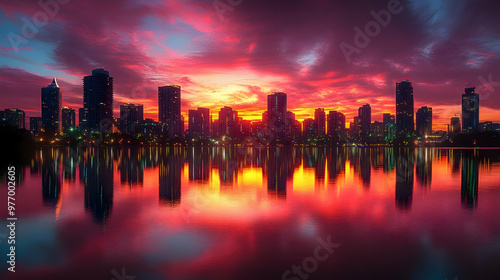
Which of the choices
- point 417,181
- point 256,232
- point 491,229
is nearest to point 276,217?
point 256,232

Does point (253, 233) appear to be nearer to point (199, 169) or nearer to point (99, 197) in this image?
point (99, 197)

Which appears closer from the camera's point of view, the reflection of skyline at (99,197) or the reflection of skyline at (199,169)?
the reflection of skyline at (99,197)

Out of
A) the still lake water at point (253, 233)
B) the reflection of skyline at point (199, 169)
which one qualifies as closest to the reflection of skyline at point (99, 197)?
the still lake water at point (253, 233)

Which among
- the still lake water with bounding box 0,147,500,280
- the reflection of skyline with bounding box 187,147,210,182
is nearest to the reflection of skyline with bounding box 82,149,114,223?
the still lake water with bounding box 0,147,500,280

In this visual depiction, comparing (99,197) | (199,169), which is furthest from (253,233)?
(199,169)

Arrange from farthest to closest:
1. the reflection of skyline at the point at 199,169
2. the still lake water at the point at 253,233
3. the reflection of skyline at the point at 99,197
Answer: the reflection of skyline at the point at 199,169
the reflection of skyline at the point at 99,197
the still lake water at the point at 253,233

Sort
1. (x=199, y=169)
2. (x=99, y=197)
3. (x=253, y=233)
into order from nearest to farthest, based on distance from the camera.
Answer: (x=253, y=233)
(x=99, y=197)
(x=199, y=169)

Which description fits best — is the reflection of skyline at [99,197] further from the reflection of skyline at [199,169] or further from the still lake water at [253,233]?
the reflection of skyline at [199,169]

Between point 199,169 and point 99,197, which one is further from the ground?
point 99,197

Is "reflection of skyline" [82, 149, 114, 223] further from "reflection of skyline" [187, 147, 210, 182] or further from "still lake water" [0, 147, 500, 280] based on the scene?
"reflection of skyline" [187, 147, 210, 182]

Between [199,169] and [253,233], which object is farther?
[199,169]

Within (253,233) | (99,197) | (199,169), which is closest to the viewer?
(253,233)

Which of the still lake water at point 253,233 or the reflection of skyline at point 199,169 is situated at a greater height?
the still lake water at point 253,233

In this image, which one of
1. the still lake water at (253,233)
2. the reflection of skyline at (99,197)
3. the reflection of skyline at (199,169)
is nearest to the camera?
the still lake water at (253,233)
